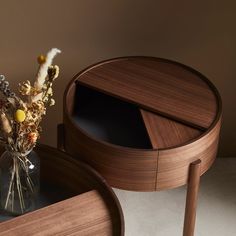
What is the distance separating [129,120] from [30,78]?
1.19 ft

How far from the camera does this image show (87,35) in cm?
163

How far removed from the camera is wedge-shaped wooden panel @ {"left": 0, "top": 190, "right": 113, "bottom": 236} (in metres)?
1.22

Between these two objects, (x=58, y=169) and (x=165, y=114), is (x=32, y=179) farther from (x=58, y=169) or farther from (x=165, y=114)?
(x=165, y=114)

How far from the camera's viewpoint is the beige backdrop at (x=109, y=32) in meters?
1.57

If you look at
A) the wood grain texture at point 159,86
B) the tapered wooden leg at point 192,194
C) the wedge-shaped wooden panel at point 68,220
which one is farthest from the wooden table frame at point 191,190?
the wedge-shaped wooden panel at point 68,220

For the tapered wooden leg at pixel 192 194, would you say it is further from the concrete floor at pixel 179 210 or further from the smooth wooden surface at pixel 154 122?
the concrete floor at pixel 179 210

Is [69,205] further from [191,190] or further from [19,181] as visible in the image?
[191,190]

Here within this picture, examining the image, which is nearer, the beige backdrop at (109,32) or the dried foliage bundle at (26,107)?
the dried foliage bundle at (26,107)

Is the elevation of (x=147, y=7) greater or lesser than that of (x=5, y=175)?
Result: greater

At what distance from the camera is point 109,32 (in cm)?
164

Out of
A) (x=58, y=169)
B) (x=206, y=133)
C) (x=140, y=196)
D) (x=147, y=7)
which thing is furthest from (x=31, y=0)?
(x=140, y=196)

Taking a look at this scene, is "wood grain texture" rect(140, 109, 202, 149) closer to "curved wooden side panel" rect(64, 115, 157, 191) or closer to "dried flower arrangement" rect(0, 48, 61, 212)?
"curved wooden side panel" rect(64, 115, 157, 191)

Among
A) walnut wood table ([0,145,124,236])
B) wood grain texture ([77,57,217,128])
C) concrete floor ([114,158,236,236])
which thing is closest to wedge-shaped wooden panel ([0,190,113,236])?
walnut wood table ([0,145,124,236])

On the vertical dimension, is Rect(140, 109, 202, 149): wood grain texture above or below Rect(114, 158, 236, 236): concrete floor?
above
